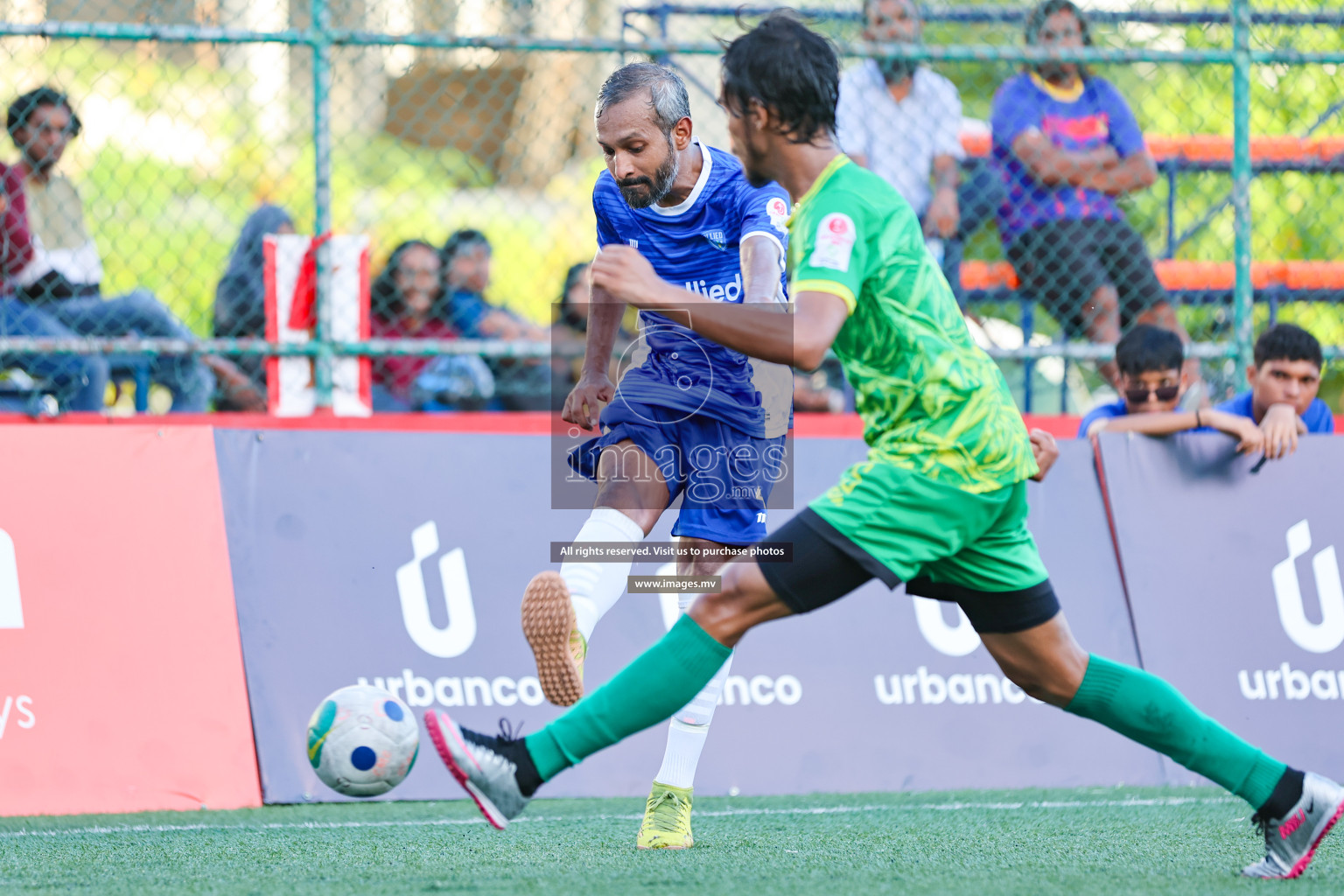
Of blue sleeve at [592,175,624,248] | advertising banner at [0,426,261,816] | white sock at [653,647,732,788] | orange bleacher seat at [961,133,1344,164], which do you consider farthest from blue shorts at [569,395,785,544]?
orange bleacher seat at [961,133,1344,164]

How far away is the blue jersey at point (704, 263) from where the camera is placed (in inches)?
166

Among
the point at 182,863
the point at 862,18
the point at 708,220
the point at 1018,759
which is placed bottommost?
the point at 1018,759

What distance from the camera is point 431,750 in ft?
17.4

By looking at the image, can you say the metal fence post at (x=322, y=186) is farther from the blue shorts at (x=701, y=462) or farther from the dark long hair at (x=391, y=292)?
the blue shorts at (x=701, y=462)

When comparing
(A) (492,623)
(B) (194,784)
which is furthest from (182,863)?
(A) (492,623)

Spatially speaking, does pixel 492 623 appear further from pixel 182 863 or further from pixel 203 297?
pixel 203 297

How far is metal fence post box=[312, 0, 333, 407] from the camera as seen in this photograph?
6.27 meters

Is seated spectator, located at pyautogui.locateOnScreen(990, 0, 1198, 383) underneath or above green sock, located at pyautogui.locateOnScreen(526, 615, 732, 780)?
above

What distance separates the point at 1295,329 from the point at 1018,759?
2.09m

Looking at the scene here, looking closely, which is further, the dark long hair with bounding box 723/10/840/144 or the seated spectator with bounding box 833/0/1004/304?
the seated spectator with bounding box 833/0/1004/304

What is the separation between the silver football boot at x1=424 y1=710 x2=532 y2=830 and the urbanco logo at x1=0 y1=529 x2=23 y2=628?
259 cm

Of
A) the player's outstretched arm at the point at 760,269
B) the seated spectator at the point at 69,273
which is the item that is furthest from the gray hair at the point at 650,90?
the seated spectator at the point at 69,273

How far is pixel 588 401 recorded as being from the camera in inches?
166

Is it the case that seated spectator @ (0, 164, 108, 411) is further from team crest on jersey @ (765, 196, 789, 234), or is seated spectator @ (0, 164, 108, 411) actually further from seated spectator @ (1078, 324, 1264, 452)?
seated spectator @ (1078, 324, 1264, 452)
